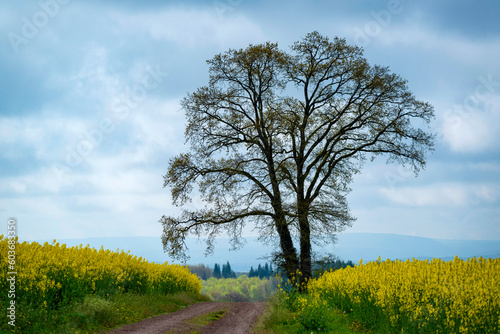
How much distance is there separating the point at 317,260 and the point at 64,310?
13311 millimetres

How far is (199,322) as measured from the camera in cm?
1452

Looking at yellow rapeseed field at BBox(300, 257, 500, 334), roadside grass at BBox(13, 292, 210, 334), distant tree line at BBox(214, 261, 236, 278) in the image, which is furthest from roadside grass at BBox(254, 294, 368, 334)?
distant tree line at BBox(214, 261, 236, 278)

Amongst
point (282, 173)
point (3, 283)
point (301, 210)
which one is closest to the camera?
point (3, 283)

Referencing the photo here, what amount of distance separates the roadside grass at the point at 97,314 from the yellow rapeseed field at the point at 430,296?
24.7 feet

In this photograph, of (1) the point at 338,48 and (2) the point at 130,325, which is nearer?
(2) the point at 130,325

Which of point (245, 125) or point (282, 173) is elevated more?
point (245, 125)

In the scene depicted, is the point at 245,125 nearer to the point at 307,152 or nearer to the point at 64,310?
the point at 307,152

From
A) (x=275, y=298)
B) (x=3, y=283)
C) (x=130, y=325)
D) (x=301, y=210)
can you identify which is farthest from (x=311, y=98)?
(x=3, y=283)

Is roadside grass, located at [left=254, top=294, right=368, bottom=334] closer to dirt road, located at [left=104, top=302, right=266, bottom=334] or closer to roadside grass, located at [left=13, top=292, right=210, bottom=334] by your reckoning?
dirt road, located at [left=104, top=302, right=266, bottom=334]

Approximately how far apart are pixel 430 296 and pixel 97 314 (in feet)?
30.8

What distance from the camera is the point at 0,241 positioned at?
12195mm

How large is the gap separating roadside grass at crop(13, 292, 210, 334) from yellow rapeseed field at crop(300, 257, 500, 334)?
752 centimetres

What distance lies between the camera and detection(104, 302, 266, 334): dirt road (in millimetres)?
12859
